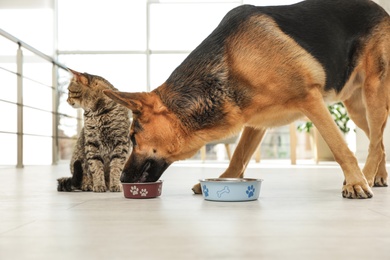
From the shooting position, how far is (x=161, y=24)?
9312 millimetres

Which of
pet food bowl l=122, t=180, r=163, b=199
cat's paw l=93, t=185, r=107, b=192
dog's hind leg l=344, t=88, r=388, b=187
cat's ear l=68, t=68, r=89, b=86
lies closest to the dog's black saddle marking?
dog's hind leg l=344, t=88, r=388, b=187

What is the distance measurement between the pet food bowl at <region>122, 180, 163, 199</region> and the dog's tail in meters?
0.57

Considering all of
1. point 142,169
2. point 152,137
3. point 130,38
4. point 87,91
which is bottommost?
point 142,169

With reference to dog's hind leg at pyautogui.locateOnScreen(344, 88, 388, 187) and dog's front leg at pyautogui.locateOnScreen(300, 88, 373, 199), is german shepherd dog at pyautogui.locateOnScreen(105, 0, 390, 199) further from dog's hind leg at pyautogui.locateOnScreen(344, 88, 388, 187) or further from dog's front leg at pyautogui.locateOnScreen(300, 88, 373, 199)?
dog's hind leg at pyautogui.locateOnScreen(344, 88, 388, 187)

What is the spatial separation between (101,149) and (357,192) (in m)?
1.37

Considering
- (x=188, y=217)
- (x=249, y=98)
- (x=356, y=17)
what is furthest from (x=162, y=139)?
(x=356, y=17)

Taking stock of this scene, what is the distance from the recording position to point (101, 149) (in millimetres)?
2502

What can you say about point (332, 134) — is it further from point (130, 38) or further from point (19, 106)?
point (130, 38)

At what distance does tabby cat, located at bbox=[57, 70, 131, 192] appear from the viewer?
2.45m

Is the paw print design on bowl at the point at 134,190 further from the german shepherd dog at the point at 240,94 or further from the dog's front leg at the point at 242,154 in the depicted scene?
the dog's front leg at the point at 242,154

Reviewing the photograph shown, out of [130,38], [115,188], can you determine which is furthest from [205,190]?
[130,38]

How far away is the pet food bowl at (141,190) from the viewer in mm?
2014

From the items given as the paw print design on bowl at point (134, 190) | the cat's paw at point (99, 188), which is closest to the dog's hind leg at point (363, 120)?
the paw print design on bowl at point (134, 190)

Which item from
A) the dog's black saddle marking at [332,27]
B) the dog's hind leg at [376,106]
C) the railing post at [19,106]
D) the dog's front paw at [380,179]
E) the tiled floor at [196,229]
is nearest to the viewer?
the tiled floor at [196,229]
